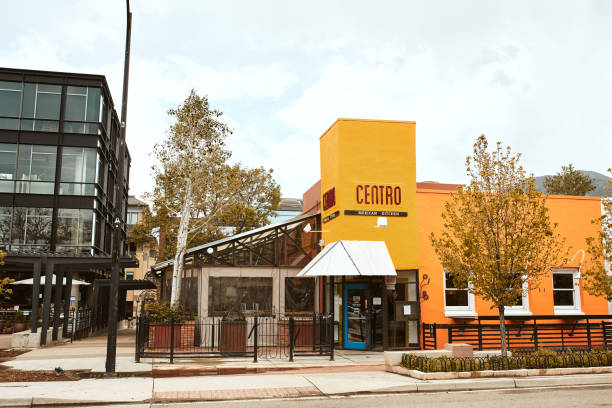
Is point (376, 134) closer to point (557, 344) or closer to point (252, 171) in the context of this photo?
point (557, 344)

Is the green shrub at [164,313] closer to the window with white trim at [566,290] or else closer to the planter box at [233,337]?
the planter box at [233,337]

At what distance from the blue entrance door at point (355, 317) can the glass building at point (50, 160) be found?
60.9 ft

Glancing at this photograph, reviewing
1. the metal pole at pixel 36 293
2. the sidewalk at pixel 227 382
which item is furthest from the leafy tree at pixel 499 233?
the metal pole at pixel 36 293

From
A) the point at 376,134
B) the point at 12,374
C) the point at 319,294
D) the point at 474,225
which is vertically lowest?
the point at 12,374

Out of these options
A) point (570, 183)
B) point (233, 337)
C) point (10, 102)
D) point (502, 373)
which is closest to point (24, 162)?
point (10, 102)

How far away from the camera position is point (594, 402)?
1009 cm

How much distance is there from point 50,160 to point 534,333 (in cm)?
2656

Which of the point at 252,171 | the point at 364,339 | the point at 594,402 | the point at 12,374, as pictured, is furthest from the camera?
the point at 252,171

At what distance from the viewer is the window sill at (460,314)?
62.7 feet

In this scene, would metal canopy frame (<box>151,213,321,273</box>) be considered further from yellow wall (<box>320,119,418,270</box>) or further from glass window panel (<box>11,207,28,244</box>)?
glass window panel (<box>11,207,28,244</box>)

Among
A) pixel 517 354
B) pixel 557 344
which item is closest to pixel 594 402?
pixel 517 354

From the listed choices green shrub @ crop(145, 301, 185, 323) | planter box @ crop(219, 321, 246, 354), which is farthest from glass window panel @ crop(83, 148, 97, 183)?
planter box @ crop(219, 321, 246, 354)

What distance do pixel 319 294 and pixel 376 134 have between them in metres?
5.90

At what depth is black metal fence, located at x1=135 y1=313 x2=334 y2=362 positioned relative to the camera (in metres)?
15.7
